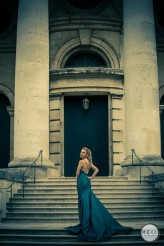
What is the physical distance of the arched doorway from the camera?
24125 millimetres

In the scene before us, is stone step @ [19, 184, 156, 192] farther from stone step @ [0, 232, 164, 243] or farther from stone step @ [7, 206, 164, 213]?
stone step @ [0, 232, 164, 243]

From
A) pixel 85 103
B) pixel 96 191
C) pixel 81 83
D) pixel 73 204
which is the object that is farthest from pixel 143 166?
pixel 81 83

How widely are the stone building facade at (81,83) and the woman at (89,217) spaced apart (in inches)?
272

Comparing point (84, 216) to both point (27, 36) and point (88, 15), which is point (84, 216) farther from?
point (88, 15)

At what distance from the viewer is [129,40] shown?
20656 millimetres

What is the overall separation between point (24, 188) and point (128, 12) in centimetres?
888

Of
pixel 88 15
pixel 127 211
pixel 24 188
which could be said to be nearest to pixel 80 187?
pixel 127 211

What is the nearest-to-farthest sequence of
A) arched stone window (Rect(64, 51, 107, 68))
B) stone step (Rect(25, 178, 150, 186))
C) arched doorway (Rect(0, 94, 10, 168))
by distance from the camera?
stone step (Rect(25, 178, 150, 186)) < arched stone window (Rect(64, 51, 107, 68)) < arched doorway (Rect(0, 94, 10, 168))

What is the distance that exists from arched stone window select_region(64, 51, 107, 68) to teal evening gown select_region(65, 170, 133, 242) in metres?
11.9

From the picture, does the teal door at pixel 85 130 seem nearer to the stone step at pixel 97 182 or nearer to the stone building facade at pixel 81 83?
the stone building facade at pixel 81 83

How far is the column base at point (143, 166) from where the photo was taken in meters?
19.2

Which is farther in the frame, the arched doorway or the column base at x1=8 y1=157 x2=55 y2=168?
the arched doorway

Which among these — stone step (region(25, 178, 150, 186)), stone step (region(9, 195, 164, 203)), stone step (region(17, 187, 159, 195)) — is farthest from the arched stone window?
stone step (region(9, 195, 164, 203))

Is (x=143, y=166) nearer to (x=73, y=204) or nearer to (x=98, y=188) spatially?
(x=98, y=188)
